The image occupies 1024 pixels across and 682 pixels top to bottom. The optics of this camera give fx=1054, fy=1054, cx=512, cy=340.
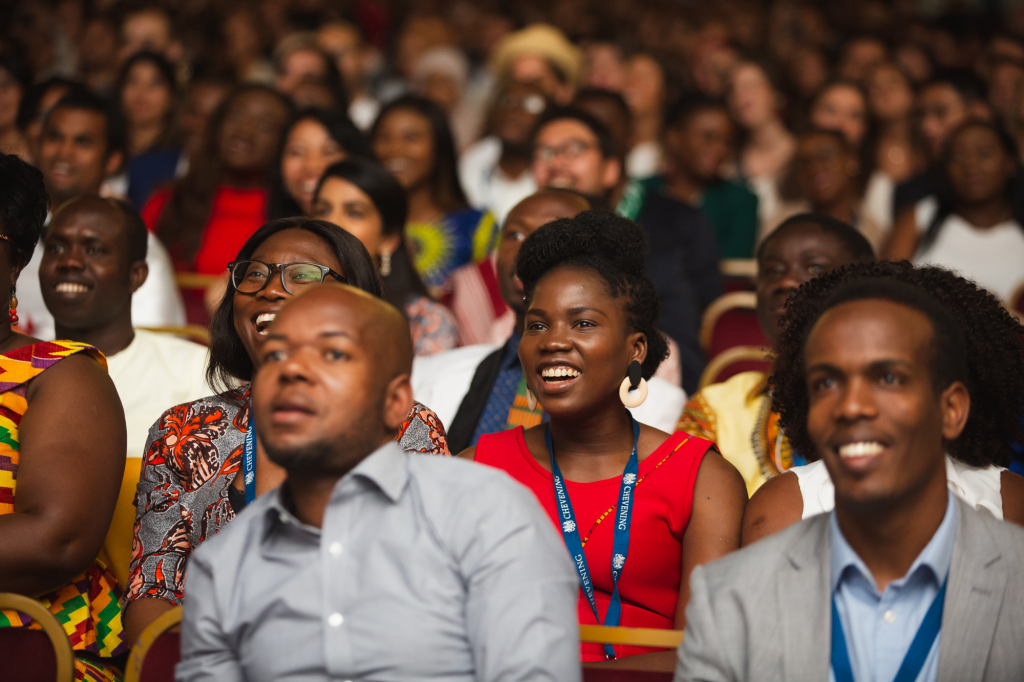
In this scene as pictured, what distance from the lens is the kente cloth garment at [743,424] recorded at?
278cm

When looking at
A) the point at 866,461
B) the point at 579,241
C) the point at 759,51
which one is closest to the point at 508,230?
the point at 579,241

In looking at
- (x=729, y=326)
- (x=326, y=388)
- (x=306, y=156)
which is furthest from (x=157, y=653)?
(x=306, y=156)

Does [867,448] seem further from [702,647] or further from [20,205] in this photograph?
[20,205]

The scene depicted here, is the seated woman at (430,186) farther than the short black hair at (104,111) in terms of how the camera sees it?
Yes

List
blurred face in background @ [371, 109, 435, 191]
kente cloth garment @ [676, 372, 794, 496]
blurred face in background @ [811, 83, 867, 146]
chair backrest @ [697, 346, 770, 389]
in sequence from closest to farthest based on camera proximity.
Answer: kente cloth garment @ [676, 372, 794, 496] < chair backrest @ [697, 346, 770, 389] < blurred face in background @ [371, 109, 435, 191] < blurred face in background @ [811, 83, 867, 146]

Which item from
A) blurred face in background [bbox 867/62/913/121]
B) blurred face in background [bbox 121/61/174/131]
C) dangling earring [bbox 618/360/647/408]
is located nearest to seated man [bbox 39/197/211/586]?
dangling earring [bbox 618/360/647/408]

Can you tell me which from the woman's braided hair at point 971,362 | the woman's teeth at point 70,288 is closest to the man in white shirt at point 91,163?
the woman's teeth at point 70,288

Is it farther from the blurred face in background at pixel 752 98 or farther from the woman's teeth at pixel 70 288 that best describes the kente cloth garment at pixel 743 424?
the blurred face in background at pixel 752 98

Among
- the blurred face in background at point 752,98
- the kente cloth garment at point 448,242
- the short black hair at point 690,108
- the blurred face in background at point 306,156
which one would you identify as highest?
the blurred face in background at point 752,98

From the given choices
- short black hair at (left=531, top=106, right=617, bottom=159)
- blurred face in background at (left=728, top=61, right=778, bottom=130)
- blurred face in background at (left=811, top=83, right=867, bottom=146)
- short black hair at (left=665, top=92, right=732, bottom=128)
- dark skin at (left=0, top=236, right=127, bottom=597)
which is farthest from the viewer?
blurred face in background at (left=728, top=61, right=778, bottom=130)

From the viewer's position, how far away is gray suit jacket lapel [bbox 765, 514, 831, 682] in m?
1.69

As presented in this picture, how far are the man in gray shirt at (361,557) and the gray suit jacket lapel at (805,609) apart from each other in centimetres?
35

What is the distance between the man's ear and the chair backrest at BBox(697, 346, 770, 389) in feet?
6.05

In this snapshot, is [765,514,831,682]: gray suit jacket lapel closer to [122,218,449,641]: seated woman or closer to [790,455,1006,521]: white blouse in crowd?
[790,455,1006,521]: white blouse in crowd
